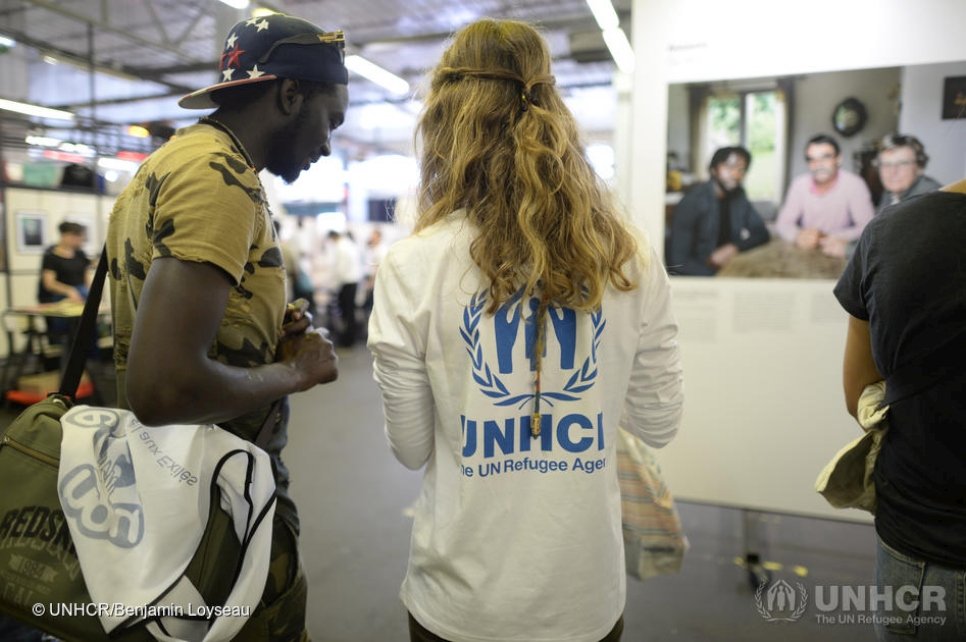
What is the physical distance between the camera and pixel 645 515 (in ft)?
5.37

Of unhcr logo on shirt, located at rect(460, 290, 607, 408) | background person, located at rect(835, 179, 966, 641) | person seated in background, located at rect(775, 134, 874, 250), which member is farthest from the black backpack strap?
person seated in background, located at rect(775, 134, 874, 250)

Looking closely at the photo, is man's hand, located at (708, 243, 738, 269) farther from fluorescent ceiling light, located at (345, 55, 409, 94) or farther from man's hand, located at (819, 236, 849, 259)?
fluorescent ceiling light, located at (345, 55, 409, 94)

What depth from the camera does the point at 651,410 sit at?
45.5 inches

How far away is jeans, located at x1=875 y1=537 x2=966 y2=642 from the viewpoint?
37.9 inches

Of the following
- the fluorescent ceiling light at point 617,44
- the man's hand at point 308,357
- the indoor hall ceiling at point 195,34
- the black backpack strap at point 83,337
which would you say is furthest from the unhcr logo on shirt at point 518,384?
the indoor hall ceiling at point 195,34

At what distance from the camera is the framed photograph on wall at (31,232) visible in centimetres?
694

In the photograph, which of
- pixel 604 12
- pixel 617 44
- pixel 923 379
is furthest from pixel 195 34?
pixel 923 379

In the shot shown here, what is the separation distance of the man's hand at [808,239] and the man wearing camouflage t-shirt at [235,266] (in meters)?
1.80

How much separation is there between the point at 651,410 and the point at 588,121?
15.4 metres

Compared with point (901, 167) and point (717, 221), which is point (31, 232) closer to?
point (717, 221)

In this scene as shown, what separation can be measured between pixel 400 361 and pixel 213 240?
316 mm

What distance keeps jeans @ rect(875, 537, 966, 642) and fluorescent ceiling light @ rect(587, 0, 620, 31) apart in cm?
439

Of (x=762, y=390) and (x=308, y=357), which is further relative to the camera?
(x=762, y=390)

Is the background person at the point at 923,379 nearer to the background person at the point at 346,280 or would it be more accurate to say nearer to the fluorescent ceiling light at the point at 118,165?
the background person at the point at 346,280
